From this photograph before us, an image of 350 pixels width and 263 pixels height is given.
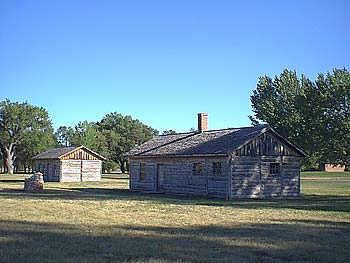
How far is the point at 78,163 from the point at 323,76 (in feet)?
97.1

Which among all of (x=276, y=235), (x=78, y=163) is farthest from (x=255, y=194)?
(x=78, y=163)

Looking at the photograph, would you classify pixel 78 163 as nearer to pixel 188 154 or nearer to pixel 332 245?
pixel 188 154

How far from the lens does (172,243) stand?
1312 centimetres

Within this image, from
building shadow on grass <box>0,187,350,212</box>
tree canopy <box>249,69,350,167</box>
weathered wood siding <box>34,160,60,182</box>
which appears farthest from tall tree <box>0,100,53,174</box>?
building shadow on grass <box>0,187,350,212</box>

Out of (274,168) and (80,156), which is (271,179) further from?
(80,156)

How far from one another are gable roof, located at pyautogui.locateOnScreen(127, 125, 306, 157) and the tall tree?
169 ft

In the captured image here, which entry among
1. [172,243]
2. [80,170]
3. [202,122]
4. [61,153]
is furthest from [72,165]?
[172,243]

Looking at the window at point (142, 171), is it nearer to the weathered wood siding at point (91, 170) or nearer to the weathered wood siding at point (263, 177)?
the weathered wood siding at point (263, 177)

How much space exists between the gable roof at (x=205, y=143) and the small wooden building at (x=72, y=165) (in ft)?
62.8

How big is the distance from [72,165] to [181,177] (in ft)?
91.5

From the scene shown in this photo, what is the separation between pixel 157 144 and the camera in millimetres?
43688

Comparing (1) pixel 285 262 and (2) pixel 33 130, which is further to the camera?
(2) pixel 33 130

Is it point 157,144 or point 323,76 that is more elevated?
point 323,76

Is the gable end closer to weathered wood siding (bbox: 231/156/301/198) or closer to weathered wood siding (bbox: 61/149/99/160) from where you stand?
weathered wood siding (bbox: 231/156/301/198)
